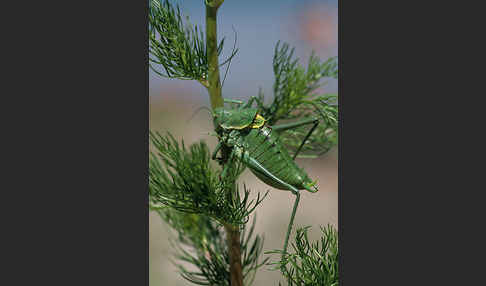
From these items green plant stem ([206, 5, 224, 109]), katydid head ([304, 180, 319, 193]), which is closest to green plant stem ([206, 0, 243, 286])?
green plant stem ([206, 5, 224, 109])

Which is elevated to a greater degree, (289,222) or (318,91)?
(318,91)

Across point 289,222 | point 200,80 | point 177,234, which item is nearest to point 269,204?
point 289,222

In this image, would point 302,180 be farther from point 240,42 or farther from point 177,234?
point 177,234

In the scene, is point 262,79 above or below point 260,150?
above

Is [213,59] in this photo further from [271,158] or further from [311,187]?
[311,187]

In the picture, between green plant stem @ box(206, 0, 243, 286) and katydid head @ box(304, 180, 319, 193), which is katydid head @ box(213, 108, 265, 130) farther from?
katydid head @ box(304, 180, 319, 193)

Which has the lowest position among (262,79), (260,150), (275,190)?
(275,190)

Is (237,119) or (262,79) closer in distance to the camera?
(237,119)

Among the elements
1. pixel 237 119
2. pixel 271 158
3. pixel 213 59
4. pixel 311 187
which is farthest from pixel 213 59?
pixel 311 187
